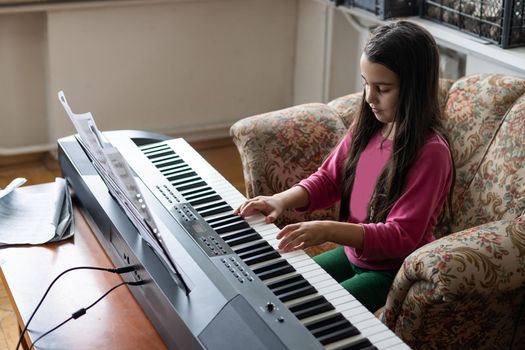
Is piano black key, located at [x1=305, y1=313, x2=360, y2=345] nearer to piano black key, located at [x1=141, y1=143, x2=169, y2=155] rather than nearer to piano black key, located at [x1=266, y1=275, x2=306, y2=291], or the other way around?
piano black key, located at [x1=266, y1=275, x2=306, y2=291]

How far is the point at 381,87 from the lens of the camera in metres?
1.80

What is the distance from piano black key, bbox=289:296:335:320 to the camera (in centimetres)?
145

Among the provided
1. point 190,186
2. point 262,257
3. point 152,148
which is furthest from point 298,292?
point 152,148

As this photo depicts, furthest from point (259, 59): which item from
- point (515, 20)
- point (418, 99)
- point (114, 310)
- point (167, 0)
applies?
point (114, 310)

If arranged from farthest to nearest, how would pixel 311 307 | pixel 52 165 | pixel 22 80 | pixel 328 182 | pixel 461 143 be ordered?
1. pixel 52 165
2. pixel 22 80
3. pixel 461 143
4. pixel 328 182
5. pixel 311 307

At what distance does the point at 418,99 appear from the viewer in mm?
1794

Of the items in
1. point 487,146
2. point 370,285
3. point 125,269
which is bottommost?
point 370,285

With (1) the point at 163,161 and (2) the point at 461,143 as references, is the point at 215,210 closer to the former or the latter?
(1) the point at 163,161

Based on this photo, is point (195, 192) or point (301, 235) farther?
point (195, 192)

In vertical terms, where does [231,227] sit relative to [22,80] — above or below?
above

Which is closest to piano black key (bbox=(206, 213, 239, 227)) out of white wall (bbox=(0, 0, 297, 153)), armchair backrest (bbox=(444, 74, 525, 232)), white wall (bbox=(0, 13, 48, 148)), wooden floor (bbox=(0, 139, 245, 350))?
armchair backrest (bbox=(444, 74, 525, 232))

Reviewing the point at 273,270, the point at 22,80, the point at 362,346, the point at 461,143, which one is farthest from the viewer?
the point at 22,80

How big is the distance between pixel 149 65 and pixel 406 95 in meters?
1.83

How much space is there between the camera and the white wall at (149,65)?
3.29 meters
